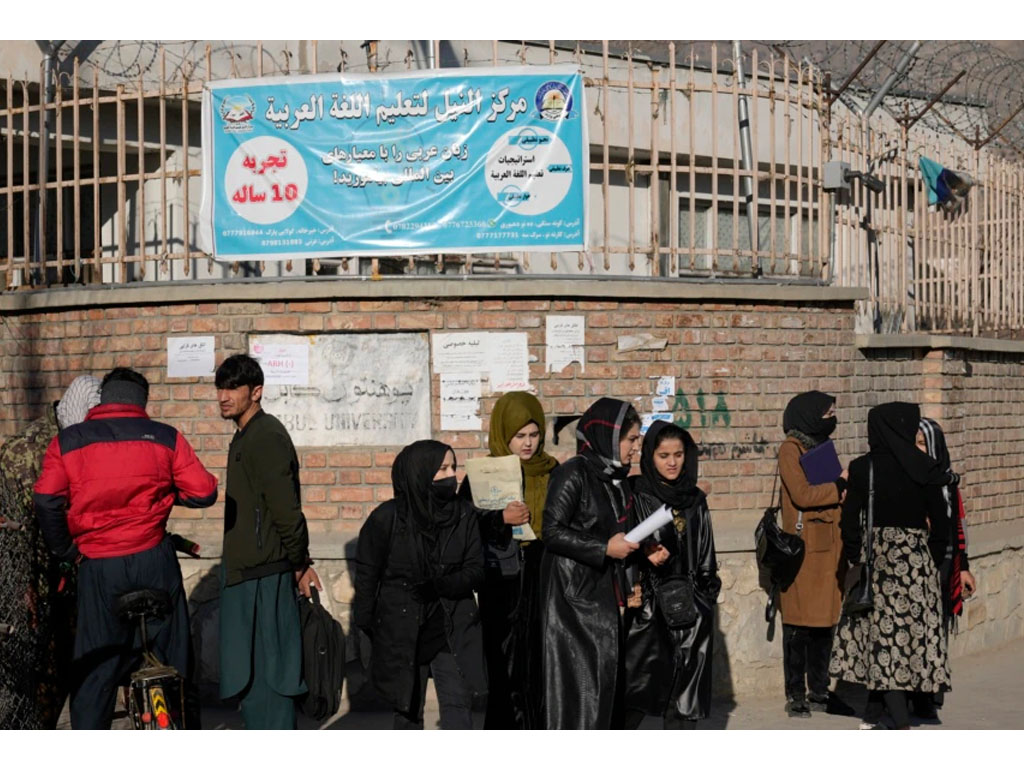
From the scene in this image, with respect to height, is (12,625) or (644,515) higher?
(644,515)

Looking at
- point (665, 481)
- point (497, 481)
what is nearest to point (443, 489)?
point (497, 481)

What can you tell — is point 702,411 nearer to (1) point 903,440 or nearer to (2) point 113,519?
(1) point 903,440

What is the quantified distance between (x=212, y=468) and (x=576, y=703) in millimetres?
3448

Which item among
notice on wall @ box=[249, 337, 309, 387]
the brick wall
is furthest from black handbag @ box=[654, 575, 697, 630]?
notice on wall @ box=[249, 337, 309, 387]

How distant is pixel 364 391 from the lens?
859 cm

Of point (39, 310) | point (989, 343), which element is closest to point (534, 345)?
point (39, 310)

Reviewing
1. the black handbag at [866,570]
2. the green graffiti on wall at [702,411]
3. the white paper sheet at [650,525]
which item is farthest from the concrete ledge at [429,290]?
the white paper sheet at [650,525]

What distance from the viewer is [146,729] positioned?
5.84 m

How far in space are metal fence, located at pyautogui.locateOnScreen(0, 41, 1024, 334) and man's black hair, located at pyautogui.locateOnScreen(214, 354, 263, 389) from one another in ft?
7.43

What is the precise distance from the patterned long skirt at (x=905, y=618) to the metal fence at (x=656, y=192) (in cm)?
216

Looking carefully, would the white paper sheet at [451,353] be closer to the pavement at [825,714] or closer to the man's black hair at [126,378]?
the pavement at [825,714]

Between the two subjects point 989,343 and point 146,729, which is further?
point 989,343

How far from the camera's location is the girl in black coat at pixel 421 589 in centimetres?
617

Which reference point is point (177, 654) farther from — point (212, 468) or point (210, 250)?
point (210, 250)
